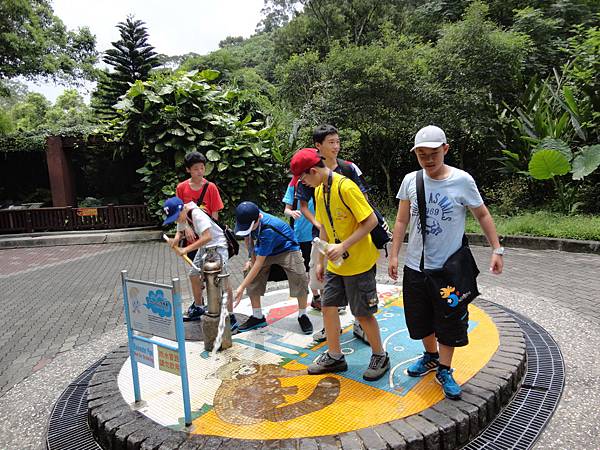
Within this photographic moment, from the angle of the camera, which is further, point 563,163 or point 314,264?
point 563,163

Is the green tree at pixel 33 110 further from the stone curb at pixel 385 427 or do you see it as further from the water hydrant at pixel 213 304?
the stone curb at pixel 385 427

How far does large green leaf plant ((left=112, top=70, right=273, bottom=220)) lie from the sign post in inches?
357

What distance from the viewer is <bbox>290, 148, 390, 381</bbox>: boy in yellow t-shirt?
2.84m

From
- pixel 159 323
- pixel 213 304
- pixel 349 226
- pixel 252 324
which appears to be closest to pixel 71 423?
pixel 159 323

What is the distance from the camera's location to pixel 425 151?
2598 mm

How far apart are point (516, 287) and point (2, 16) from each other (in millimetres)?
19084

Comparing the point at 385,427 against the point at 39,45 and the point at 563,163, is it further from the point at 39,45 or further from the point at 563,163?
the point at 39,45

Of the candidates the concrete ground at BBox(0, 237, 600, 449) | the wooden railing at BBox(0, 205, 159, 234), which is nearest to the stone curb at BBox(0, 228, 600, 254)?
the wooden railing at BBox(0, 205, 159, 234)

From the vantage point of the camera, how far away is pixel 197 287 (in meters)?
4.57

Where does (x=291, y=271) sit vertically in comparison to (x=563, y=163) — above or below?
below

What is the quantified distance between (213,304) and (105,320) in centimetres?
237

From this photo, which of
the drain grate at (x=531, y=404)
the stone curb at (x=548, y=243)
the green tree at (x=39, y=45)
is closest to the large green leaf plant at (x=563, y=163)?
the stone curb at (x=548, y=243)

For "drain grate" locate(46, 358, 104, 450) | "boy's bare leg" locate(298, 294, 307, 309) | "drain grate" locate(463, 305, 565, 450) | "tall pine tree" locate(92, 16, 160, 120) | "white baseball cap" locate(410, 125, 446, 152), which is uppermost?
"tall pine tree" locate(92, 16, 160, 120)

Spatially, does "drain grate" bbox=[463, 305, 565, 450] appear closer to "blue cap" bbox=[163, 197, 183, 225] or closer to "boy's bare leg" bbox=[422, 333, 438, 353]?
"boy's bare leg" bbox=[422, 333, 438, 353]
